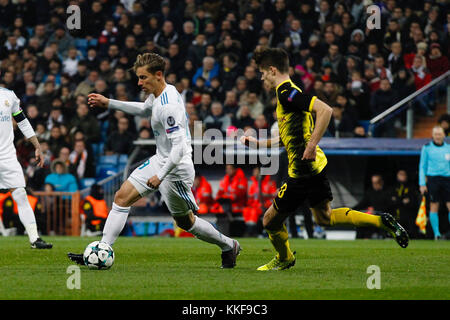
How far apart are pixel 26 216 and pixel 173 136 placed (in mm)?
4325

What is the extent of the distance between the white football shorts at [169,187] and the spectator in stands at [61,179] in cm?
1048

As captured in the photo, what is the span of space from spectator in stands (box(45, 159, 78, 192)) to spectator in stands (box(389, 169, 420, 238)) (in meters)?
6.74

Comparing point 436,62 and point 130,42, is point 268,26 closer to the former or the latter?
point 130,42

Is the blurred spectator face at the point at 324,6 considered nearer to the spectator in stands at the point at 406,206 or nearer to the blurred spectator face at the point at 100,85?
the blurred spectator face at the point at 100,85

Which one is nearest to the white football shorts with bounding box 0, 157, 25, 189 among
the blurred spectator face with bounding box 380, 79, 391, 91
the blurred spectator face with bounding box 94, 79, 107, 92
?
the blurred spectator face with bounding box 94, 79, 107, 92

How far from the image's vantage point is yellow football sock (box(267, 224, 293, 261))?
9023mm

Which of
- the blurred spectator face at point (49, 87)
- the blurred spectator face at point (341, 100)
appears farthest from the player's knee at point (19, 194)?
the blurred spectator face at point (49, 87)

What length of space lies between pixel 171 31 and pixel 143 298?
17.0m

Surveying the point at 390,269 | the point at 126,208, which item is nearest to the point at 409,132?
the point at 390,269

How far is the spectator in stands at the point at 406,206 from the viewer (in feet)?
57.7

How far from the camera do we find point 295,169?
8.94m

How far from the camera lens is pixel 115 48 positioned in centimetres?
2320

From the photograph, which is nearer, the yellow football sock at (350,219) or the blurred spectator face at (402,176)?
the yellow football sock at (350,219)

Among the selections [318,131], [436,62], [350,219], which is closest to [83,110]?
[436,62]
